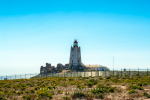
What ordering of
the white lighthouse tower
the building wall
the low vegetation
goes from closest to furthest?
the low vegetation → the white lighthouse tower → the building wall

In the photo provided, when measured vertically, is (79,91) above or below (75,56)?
below

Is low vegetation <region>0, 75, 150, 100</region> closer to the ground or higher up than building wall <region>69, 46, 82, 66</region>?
closer to the ground

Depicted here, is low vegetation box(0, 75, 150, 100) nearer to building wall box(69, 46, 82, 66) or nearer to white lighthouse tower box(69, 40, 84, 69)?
white lighthouse tower box(69, 40, 84, 69)

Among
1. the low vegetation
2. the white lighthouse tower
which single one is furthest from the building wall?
the low vegetation

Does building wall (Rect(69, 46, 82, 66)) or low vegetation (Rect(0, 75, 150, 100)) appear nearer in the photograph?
low vegetation (Rect(0, 75, 150, 100))

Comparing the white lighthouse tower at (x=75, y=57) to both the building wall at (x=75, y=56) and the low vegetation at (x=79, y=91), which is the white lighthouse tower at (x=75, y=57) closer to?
the building wall at (x=75, y=56)

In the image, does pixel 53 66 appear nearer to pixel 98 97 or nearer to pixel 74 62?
pixel 74 62

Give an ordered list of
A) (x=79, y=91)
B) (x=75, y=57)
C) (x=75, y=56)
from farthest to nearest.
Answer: (x=75, y=56)
(x=75, y=57)
(x=79, y=91)

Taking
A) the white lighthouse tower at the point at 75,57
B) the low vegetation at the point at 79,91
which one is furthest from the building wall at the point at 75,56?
the low vegetation at the point at 79,91

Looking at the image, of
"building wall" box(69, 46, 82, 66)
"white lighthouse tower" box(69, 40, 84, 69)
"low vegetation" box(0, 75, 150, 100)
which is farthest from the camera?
"building wall" box(69, 46, 82, 66)

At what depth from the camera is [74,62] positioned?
96.6m

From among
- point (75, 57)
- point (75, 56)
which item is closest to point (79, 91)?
point (75, 57)

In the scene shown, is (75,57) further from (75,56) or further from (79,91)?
(79,91)

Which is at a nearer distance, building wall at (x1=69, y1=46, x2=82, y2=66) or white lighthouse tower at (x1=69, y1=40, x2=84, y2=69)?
white lighthouse tower at (x1=69, y1=40, x2=84, y2=69)
